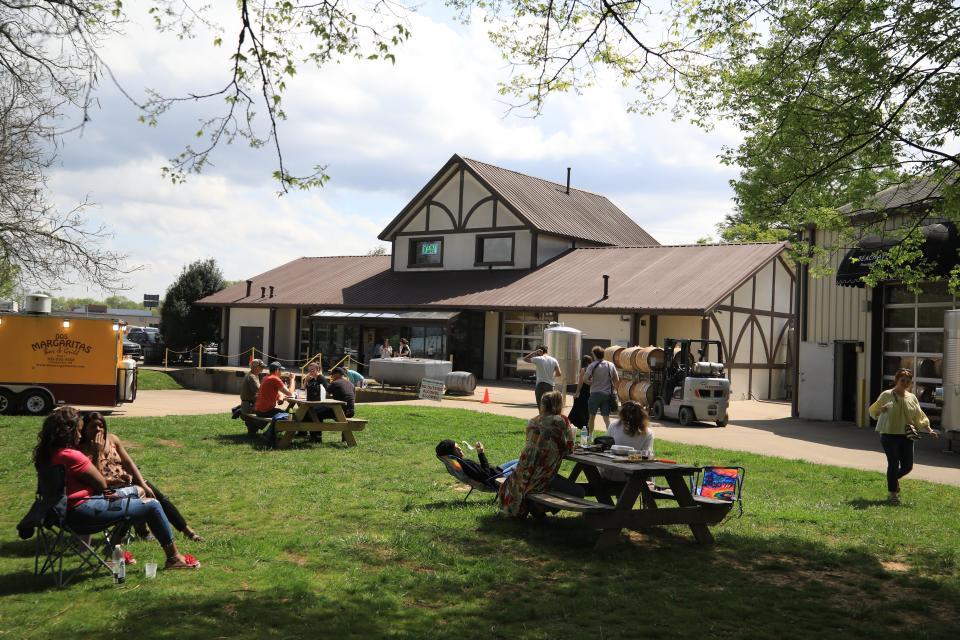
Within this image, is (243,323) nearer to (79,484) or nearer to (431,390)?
(431,390)

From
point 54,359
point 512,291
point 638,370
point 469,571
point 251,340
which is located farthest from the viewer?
point 251,340

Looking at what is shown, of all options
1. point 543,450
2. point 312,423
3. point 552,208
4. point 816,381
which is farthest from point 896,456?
point 552,208

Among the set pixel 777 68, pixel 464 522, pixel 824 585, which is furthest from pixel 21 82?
pixel 824 585

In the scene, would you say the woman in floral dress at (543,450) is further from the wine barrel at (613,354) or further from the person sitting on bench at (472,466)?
the wine barrel at (613,354)

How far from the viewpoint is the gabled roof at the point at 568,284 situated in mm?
27984

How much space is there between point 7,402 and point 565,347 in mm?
13440

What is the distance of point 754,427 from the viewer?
765 inches

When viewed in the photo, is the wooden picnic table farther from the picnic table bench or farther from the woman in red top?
the woman in red top

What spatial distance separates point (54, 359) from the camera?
19250 mm

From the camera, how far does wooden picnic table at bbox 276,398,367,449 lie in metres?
13.1

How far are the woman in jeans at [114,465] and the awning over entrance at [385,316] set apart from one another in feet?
82.4

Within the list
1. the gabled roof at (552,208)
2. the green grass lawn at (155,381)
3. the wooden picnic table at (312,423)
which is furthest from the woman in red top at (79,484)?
the gabled roof at (552,208)

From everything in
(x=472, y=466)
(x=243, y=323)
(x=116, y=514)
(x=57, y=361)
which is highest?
(x=243, y=323)

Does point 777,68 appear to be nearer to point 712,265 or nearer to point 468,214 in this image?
point 712,265
